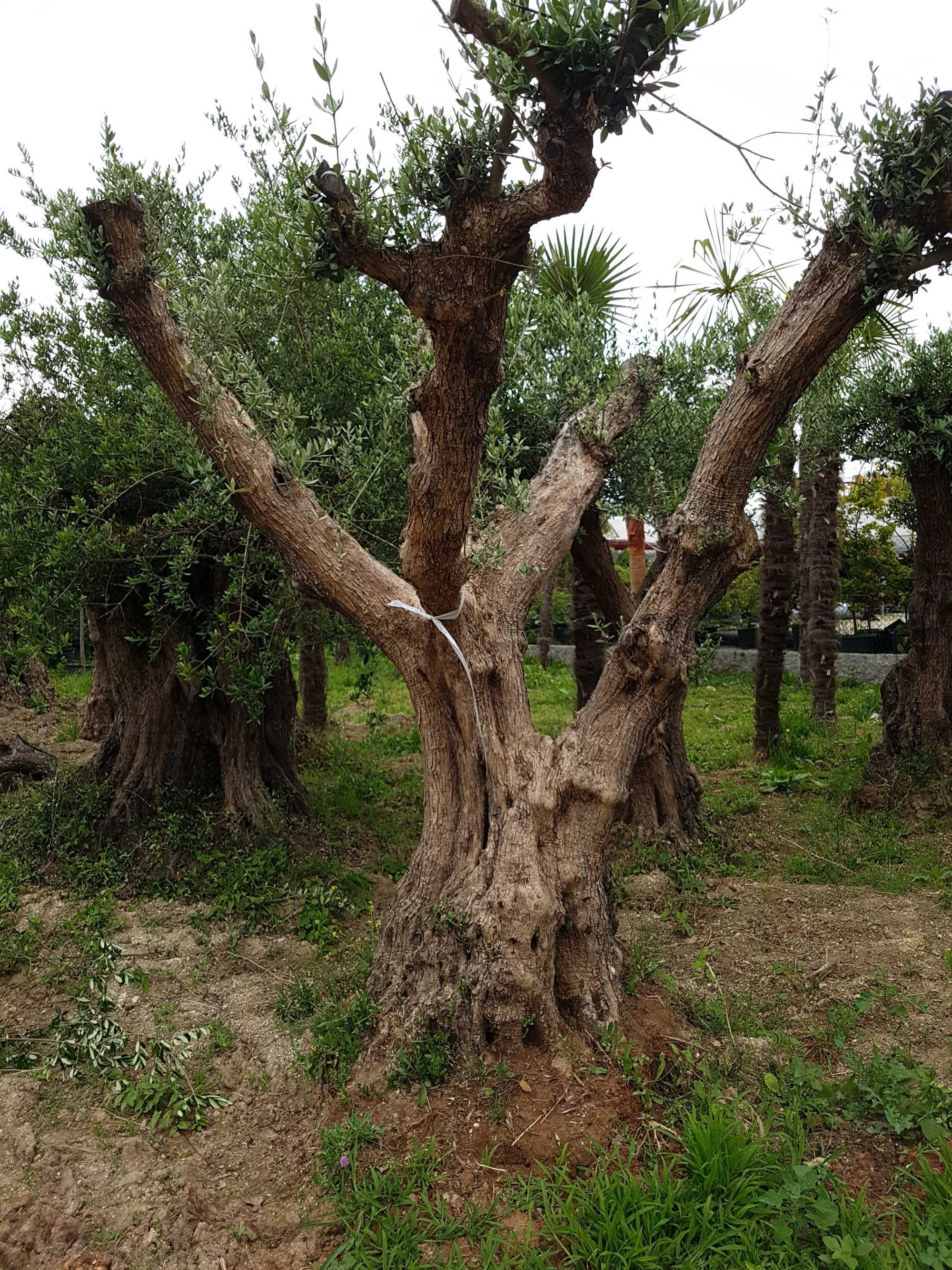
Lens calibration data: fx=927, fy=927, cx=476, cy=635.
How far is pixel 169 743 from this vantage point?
25.1ft

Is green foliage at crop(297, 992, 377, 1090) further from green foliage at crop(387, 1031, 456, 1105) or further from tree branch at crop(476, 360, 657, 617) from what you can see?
tree branch at crop(476, 360, 657, 617)

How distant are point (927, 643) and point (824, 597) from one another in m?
3.40

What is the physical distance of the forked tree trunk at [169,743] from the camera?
7.50 m

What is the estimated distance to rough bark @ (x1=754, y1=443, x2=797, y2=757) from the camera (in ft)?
35.4

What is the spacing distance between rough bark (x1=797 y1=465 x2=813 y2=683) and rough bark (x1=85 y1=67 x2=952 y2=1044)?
6.38 meters

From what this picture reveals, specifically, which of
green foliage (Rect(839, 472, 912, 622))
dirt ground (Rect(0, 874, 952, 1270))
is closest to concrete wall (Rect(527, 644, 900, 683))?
green foliage (Rect(839, 472, 912, 622))

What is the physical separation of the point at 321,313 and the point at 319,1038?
4893 mm

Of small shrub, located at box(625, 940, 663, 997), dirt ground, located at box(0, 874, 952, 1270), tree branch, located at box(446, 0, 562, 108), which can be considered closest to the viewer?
tree branch, located at box(446, 0, 562, 108)

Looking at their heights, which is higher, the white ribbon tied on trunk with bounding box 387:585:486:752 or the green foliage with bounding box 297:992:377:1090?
the white ribbon tied on trunk with bounding box 387:585:486:752

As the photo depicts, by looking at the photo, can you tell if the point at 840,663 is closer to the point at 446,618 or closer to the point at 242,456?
the point at 446,618

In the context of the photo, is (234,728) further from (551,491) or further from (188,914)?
(551,491)

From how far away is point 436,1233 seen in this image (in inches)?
Answer: 139

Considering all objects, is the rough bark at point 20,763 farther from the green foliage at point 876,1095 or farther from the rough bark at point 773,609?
the rough bark at point 773,609

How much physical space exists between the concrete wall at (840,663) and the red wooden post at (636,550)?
2405 millimetres
